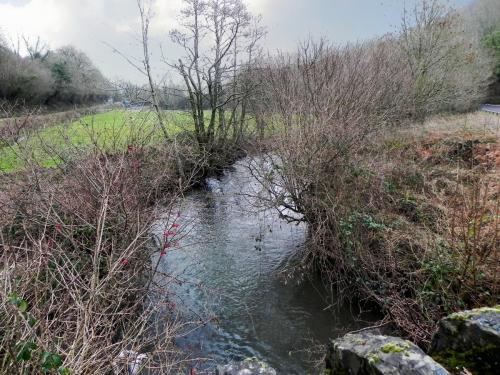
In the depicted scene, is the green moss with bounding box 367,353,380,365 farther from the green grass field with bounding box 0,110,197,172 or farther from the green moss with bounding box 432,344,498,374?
the green grass field with bounding box 0,110,197,172

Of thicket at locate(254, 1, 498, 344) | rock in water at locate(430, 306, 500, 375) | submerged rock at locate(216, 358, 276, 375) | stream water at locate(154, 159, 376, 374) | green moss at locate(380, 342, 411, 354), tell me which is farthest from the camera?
stream water at locate(154, 159, 376, 374)

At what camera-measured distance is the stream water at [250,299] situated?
246 inches

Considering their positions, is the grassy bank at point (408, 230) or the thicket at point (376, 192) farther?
the thicket at point (376, 192)

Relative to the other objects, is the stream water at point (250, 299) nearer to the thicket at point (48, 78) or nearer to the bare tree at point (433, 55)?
the bare tree at point (433, 55)

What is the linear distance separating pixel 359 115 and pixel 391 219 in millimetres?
3706

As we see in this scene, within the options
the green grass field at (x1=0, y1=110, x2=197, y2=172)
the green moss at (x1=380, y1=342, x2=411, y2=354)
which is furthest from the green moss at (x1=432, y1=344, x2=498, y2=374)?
the green grass field at (x1=0, y1=110, x2=197, y2=172)

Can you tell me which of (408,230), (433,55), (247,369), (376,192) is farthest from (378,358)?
(433,55)

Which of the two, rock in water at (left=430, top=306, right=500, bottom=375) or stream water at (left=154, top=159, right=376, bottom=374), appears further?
stream water at (left=154, top=159, right=376, bottom=374)

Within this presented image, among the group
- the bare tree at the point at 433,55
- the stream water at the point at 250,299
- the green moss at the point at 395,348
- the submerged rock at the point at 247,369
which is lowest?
the stream water at the point at 250,299

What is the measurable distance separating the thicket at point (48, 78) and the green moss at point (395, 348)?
87.5 ft

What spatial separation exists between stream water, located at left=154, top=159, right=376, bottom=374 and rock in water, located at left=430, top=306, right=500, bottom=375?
8.32ft

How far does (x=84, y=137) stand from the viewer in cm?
1298

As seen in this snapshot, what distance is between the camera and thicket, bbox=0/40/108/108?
1200 inches

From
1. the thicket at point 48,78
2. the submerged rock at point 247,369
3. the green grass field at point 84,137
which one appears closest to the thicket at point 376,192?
the submerged rock at point 247,369
